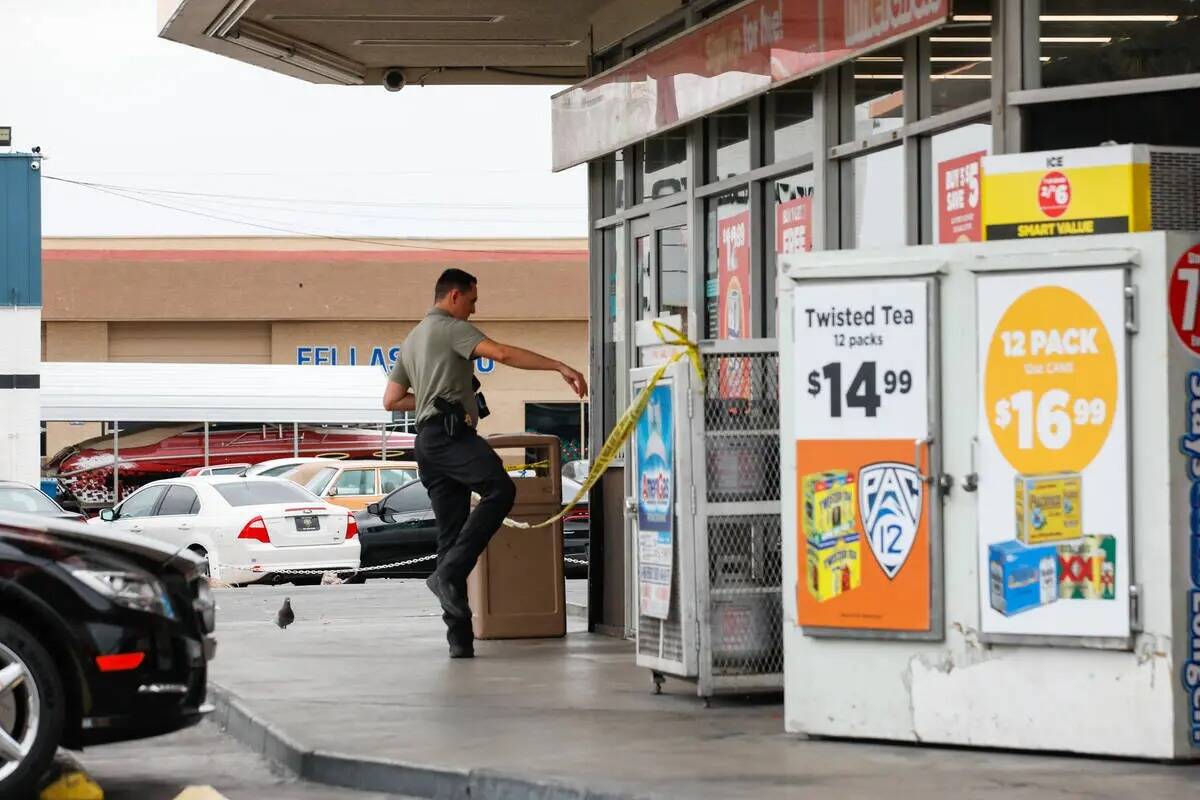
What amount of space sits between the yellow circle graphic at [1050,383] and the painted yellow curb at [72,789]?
12.7 ft

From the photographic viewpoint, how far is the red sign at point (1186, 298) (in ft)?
24.8

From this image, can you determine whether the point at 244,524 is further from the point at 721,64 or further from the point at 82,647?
the point at 82,647

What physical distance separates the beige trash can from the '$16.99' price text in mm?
4917

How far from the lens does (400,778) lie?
8.04 m

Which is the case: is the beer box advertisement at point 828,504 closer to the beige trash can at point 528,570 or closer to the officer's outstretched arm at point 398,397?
the officer's outstretched arm at point 398,397

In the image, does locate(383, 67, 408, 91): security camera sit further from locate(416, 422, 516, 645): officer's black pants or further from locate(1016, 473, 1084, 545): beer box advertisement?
locate(1016, 473, 1084, 545): beer box advertisement

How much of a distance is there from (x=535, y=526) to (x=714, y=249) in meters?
2.17

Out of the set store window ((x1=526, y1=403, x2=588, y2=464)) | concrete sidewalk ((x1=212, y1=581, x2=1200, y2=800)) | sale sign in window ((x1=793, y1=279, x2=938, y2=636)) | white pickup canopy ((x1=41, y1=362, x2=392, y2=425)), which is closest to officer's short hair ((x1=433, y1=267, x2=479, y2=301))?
concrete sidewalk ((x1=212, y1=581, x2=1200, y2=800))

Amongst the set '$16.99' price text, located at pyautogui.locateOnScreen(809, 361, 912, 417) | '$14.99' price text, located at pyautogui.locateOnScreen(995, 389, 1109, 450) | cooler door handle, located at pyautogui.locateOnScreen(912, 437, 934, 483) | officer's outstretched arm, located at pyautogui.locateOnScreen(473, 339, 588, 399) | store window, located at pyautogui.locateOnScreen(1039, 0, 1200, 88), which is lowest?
cooler door handle, located at pyautogui.locateOnScreen(912, 437, 934, 483)

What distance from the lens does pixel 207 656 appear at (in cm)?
817

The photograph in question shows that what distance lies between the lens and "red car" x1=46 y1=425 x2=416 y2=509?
3841 centimetres

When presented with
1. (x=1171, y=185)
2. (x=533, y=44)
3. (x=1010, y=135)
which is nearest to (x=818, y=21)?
(x=1010, y=135)

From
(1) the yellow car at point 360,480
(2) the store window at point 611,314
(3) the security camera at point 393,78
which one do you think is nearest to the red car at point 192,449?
(1) the yellow car at point 360,480

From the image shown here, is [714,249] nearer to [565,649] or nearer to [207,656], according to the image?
[565,649]
